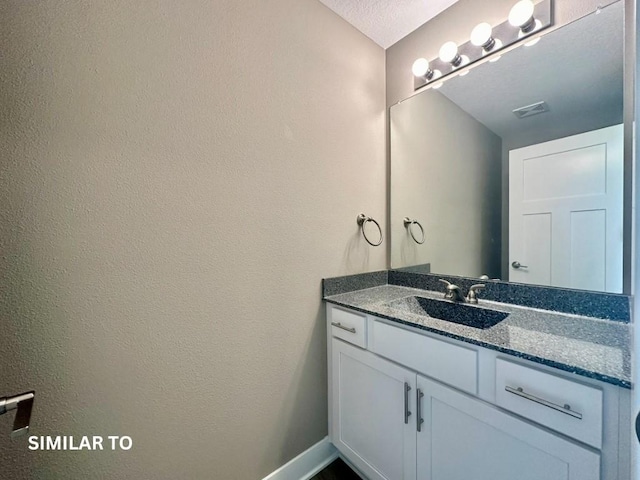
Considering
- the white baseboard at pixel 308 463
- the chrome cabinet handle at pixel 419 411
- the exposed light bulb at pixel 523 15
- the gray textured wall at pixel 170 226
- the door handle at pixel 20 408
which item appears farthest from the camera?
the white baseboard at pixel 308 463

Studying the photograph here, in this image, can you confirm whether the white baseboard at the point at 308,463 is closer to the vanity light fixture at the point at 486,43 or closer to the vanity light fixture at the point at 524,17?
the vanity light fixture at the point at 486,43

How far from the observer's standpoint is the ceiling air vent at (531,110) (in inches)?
45.3

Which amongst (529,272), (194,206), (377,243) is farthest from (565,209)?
(194,206)

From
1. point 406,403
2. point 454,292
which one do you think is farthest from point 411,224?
point 406,403

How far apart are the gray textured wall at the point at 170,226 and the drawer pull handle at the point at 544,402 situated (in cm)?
86

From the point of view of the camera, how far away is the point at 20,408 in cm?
65

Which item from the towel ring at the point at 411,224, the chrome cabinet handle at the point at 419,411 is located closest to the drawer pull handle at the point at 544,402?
the chrome cabinet handle at the point at 419,411

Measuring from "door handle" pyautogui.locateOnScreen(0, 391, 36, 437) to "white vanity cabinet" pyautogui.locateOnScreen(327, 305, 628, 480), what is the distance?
1.08 m

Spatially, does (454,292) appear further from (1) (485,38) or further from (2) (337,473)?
(1) (485,38)

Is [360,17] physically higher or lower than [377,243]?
higher

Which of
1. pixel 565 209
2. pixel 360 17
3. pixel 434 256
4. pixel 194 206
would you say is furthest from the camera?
pixel 434 256

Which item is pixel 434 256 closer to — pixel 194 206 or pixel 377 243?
pixel 377 243

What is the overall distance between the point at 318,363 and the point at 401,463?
0.54 metres

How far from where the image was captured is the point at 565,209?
1.10 meters
